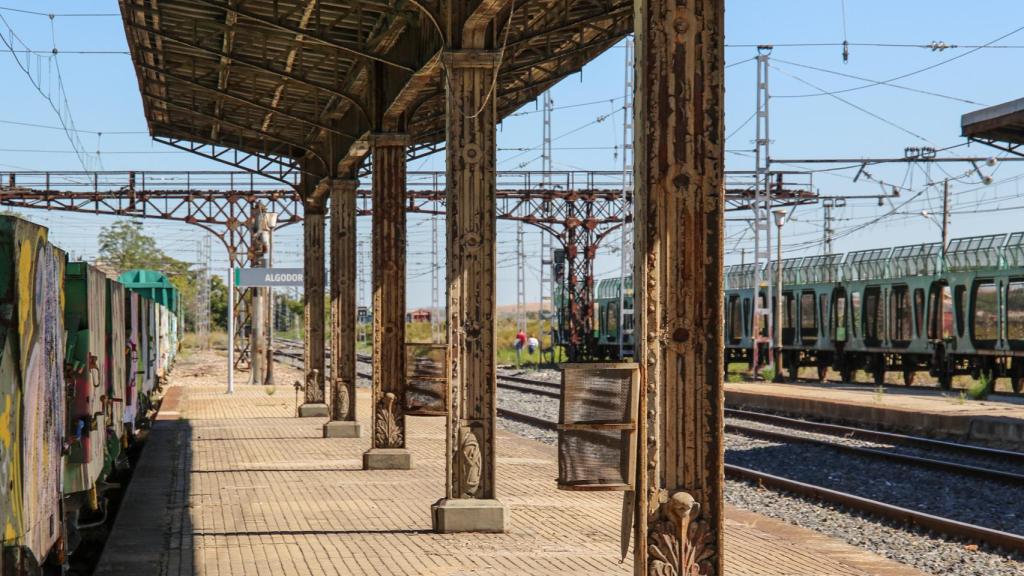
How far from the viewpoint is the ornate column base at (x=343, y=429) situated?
21.7 meters

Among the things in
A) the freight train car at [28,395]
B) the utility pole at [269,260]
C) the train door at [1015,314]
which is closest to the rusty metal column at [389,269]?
the freight train car at [28,395]

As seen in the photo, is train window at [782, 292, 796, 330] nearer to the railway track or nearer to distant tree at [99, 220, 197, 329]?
the railway track

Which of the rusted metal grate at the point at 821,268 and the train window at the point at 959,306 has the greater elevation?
the rusted metal grate at the point at 821,268

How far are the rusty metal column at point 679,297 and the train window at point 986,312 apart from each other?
90.0 feet

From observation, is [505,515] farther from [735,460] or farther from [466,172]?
[735,460]

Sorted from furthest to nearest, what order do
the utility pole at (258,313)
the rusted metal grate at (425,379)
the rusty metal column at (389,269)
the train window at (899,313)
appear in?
the utility pole at (258,313) < the train window at (899,313) < the rusty metal column at (389,269) < the rusted metal grate at (425,379)

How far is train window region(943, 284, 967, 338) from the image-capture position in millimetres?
33719

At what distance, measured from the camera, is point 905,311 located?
37.2m

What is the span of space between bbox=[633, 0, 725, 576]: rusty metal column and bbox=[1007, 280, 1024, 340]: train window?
26.3 metres

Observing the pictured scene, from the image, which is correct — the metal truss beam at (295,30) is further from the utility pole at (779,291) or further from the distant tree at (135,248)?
the distant tree at (135,248)

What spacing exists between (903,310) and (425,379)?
2531cm

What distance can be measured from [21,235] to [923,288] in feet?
106

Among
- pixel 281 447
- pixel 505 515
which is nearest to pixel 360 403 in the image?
pixel 281 447

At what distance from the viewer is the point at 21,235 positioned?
643 centimetres
